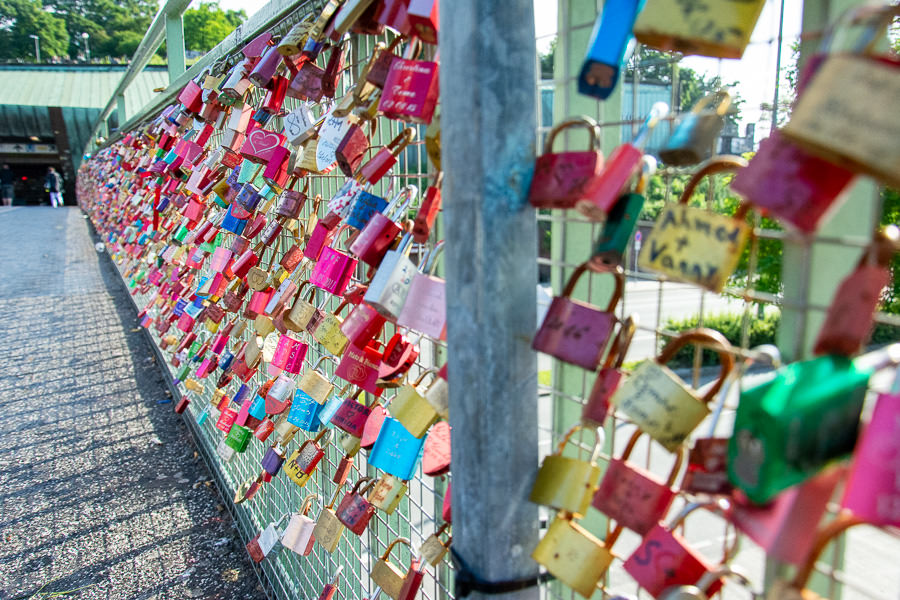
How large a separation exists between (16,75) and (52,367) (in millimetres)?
26708

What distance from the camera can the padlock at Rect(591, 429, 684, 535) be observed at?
633 mm

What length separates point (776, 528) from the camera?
490 millimetres

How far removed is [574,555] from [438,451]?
27 centimetres

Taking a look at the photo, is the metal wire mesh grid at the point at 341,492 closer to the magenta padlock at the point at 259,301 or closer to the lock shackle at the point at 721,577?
the magenta padlock at the point at 259,301

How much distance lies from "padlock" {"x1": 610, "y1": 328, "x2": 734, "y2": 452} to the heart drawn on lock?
35cm

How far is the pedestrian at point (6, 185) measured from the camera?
26.4m

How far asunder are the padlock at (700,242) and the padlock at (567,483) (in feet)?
0.69

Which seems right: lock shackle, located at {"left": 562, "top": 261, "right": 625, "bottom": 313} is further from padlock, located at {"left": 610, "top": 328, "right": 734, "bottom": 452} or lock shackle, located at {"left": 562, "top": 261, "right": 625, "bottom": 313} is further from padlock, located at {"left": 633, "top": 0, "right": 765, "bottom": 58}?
padlock, located at {"left": 633, "top": 0, "right": 765, "bottom": 58}

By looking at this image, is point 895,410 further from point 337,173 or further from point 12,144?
point 12,144

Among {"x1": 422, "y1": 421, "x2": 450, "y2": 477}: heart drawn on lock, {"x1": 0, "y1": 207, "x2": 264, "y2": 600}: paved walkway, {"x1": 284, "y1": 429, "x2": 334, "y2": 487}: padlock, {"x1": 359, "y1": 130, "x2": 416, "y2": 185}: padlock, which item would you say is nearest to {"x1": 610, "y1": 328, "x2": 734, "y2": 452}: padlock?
{"x1": 422, "y1": 421, "x2": 450, "y2": 477}: heart drawn on lock

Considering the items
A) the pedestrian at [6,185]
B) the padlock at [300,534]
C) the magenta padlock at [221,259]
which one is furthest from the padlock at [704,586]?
the pedestrian at [6,185]

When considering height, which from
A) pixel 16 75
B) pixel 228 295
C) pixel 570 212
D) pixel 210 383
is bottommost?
pixel 210 383

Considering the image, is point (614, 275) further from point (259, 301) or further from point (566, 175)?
point (259, 301)

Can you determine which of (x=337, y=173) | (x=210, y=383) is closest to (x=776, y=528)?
(x=337, y=173)
